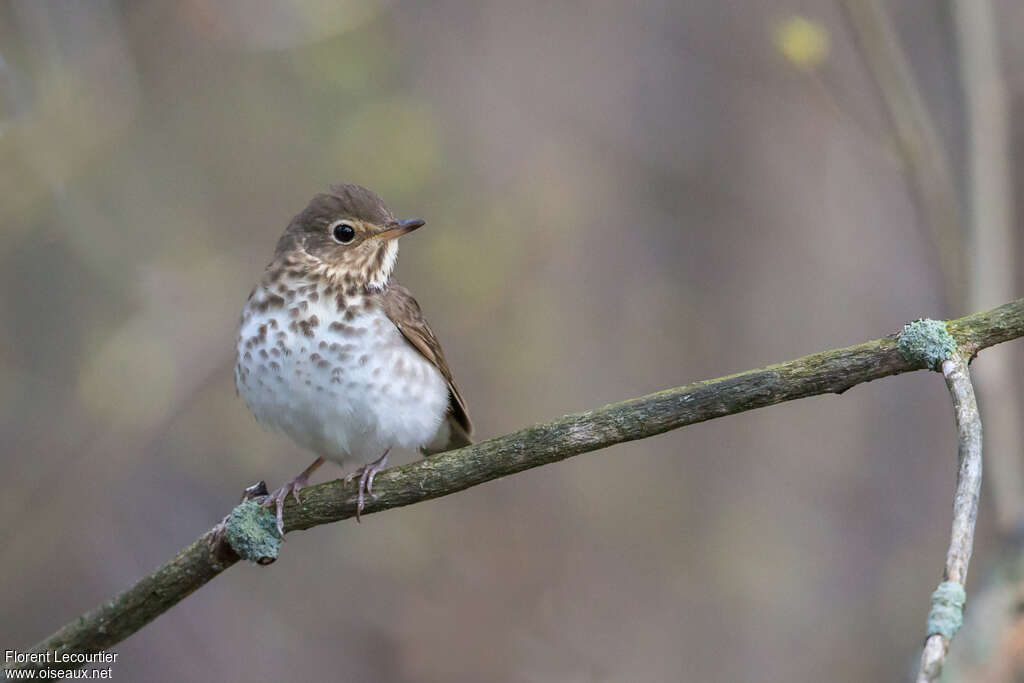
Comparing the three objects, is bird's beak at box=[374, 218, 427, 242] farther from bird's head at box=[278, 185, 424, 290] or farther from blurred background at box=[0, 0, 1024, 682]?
blurred background at box=[0, 0, 1024, 682]

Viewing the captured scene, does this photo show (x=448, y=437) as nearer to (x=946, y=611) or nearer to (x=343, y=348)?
(x=343, y=348)

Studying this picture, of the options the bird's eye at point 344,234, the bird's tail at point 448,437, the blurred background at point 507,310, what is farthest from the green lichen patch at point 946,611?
the blurred background at point 507,310

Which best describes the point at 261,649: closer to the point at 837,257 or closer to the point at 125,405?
the point at 125,405

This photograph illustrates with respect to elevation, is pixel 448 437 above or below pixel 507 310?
below

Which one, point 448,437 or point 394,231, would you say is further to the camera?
point 448,437

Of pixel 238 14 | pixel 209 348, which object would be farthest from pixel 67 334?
pixel 238 14

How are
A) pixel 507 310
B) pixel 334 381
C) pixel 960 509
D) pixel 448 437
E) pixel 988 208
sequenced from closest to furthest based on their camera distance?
1. pixel 960 509
2. pixel 334 381
3. pixel 448 437
4. pixel 988 208
5. pixel 507 310

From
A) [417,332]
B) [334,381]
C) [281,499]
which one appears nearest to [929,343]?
[281,499]

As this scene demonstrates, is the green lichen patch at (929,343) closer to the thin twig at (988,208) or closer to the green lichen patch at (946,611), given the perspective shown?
the green lichen patch at (946,611)
